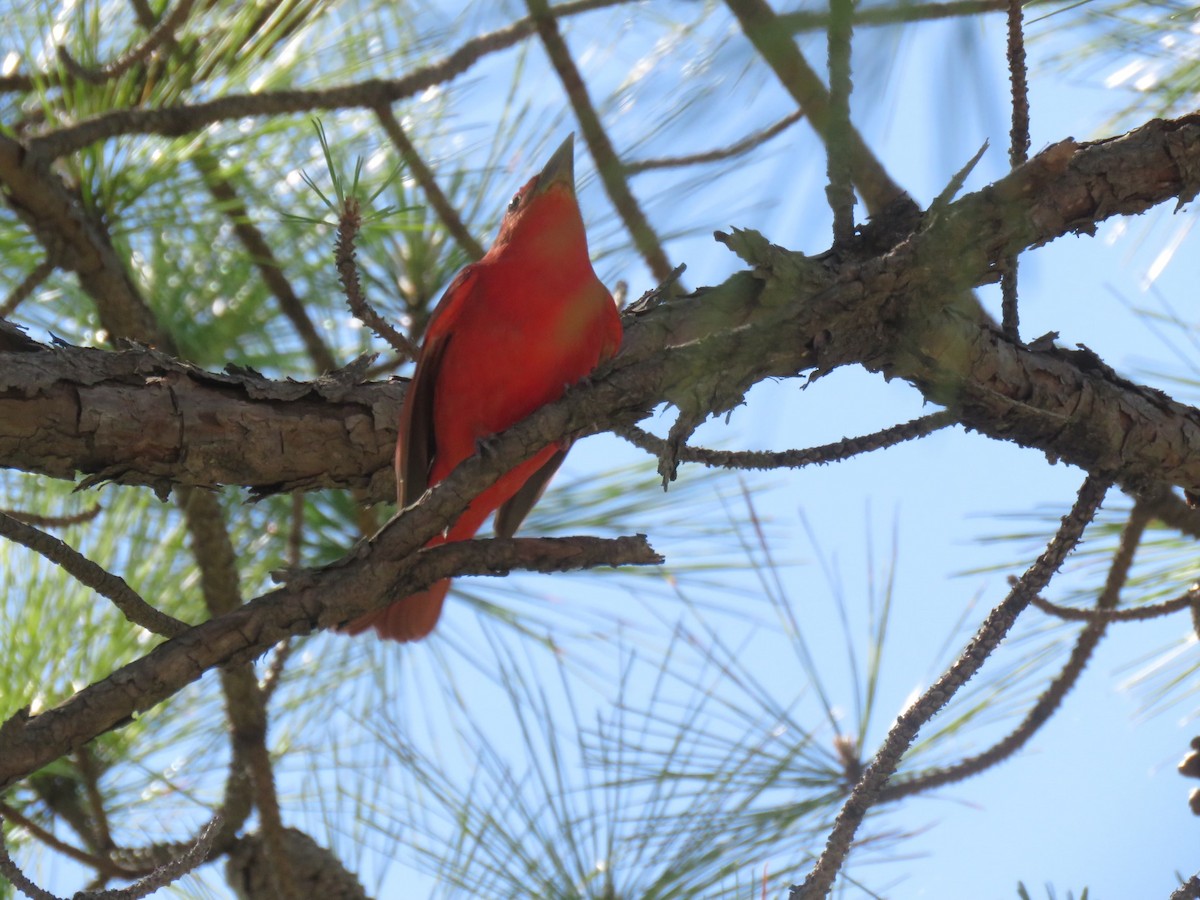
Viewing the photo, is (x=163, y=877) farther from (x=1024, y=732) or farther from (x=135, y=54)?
(x=135, y=54)

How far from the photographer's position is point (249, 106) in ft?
8.25

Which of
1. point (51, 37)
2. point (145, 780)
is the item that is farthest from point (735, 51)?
point (145, 780)

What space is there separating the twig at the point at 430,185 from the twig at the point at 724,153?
4.56 ft

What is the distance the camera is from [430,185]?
109 inches

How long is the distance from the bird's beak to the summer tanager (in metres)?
0.10

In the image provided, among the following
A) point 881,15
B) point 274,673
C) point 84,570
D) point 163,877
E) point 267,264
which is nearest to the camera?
point 881,15

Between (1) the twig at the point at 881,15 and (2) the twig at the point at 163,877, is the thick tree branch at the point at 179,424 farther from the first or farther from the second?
(1) the twig at the point at 881,15

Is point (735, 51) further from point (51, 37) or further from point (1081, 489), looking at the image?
point (51, 37)

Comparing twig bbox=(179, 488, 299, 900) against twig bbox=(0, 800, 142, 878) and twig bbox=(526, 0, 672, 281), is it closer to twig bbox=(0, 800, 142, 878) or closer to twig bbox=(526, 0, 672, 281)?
twig bbox=(0, 800, 142, 878)

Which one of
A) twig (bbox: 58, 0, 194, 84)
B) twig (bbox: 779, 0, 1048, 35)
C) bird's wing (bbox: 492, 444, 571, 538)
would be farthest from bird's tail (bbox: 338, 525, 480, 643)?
twig (bbox: 779, 0, 1048, 35)

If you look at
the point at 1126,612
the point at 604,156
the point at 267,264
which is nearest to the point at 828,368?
the point at 604,156

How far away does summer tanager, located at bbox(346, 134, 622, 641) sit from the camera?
2.14 metres

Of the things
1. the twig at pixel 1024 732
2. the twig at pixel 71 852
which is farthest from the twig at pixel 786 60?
the twig at pixel 71 852

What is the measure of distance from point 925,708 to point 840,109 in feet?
2.89
